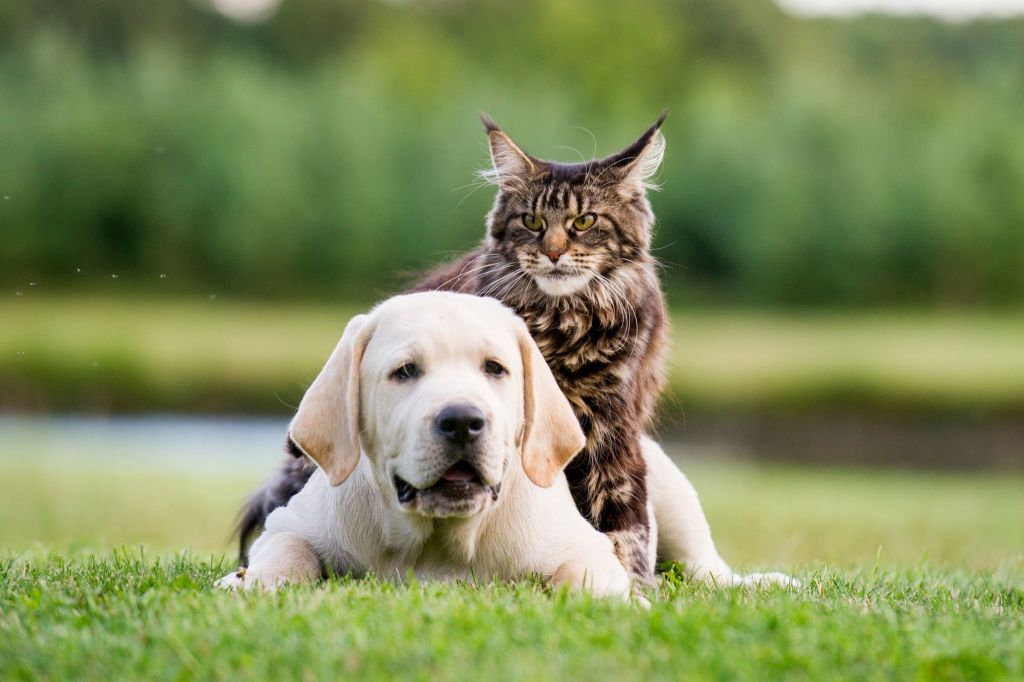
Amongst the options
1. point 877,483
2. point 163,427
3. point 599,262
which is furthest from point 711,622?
point 163,427

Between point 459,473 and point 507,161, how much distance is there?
262 cm

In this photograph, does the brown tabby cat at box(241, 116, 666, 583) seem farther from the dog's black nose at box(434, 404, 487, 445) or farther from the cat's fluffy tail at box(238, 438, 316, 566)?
the dog's black nose at box(434, 404, 487, 445)

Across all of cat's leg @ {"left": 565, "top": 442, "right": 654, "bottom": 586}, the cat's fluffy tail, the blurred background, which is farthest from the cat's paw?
the blurred background

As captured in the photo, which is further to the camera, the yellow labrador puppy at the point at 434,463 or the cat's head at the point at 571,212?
the cat's head at the point at 571,212

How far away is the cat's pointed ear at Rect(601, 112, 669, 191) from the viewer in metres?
6.00

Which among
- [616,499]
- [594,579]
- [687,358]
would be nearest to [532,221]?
[616,499]

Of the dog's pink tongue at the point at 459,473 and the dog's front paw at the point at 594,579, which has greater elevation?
the dog's pink tongue at the point at 459,473

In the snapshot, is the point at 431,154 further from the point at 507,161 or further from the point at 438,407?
the point at 438,407

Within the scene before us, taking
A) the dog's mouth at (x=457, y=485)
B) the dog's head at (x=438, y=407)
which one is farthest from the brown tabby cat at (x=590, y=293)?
the dog's mouth at (x=457, y=485)

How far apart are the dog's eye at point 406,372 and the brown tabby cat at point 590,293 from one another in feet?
4.39

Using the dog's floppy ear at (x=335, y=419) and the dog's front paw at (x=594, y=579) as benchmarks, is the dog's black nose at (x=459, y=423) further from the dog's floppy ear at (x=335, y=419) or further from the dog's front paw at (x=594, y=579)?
the dog's front paw at (x=594, y=579)

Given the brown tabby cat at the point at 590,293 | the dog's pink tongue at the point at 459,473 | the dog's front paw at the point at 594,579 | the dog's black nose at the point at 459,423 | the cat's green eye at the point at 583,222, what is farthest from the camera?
the cat's green eye at the point at 583,222

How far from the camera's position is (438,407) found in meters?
3.99

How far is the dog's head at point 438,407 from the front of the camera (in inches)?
159
